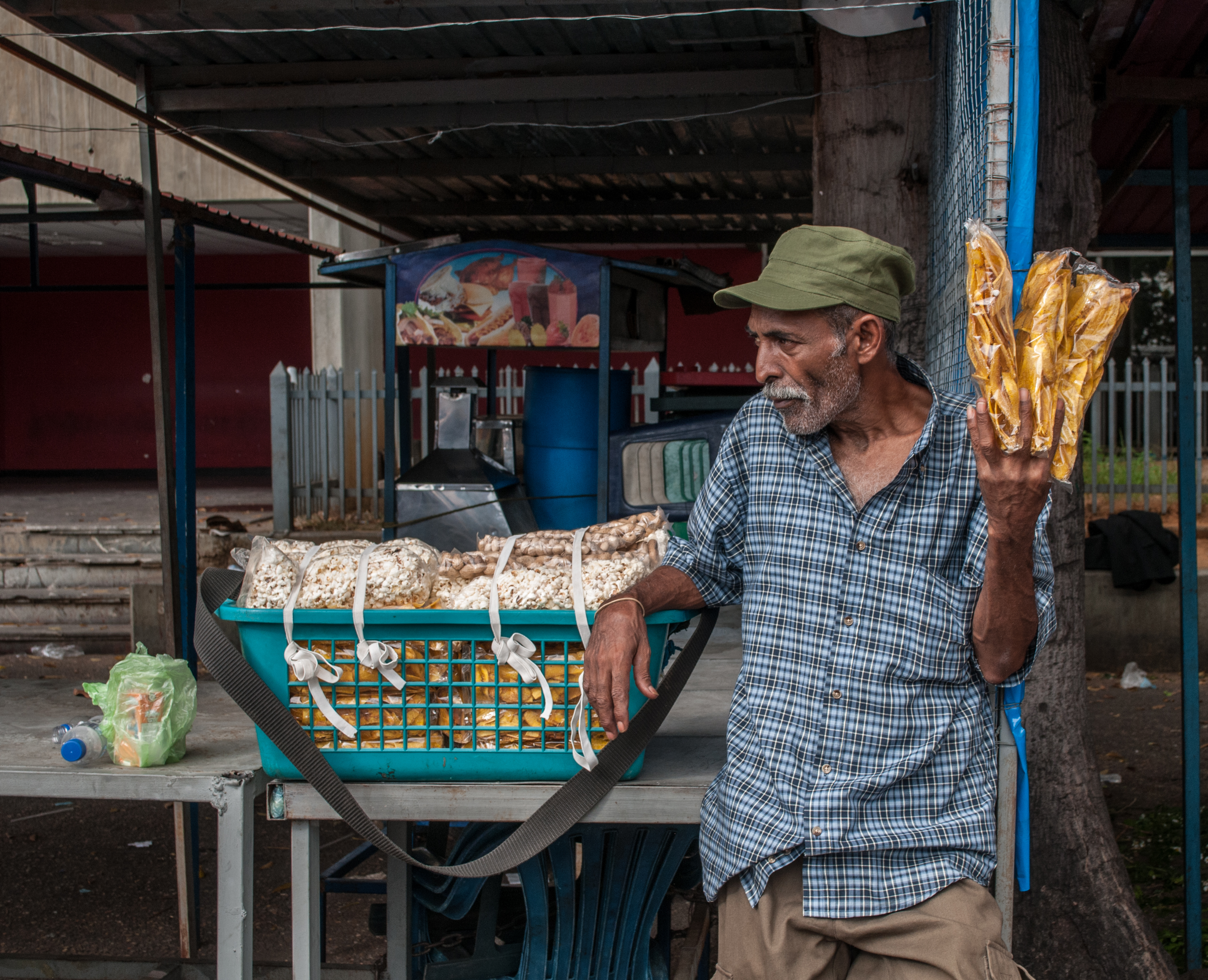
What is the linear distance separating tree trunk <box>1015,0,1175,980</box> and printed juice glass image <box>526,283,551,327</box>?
256 cm

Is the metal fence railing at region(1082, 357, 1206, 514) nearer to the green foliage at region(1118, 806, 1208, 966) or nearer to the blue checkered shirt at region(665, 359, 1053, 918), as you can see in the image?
the green foliage at region(1118, 806, 1208, 966)

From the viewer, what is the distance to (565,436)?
18.2 ft

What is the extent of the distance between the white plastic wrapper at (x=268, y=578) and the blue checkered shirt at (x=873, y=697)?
810mm

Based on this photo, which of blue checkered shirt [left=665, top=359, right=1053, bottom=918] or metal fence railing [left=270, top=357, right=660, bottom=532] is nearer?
blue checkered shirt [left=665, top=359, right=1053, bottom=918]

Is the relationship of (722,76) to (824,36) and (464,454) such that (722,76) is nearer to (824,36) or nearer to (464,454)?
(824,36)

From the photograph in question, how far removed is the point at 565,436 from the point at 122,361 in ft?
35.7

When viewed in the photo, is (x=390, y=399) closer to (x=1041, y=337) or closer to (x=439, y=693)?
(x=439, y=693)

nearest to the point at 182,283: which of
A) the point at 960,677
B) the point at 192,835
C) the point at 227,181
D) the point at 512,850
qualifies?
the point at 192,835

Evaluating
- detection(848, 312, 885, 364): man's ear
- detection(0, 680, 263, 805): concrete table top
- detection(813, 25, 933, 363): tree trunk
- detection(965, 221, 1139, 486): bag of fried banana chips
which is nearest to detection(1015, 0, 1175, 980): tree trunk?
detection(813, 25, 933, 363): tree trunk

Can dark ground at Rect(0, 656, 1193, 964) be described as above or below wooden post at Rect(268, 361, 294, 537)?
below

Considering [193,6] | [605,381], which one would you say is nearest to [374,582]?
[193,6]

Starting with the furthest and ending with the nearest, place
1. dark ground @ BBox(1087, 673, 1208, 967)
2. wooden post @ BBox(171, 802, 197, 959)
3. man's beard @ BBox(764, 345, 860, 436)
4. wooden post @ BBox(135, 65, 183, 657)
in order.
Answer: dark ground @ BBox(1087, 673, 1208, 967) → wooden post @ BBox(135, 65, 183, 657) → wooden post @ BBox(171, 802, 197, 959) → man's beard @ BBox(764, 345, 860, 436)

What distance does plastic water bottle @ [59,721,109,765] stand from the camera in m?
1.96

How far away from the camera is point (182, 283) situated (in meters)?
3.62
